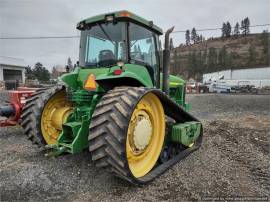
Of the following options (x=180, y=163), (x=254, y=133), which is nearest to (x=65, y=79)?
(x=180, y=163)

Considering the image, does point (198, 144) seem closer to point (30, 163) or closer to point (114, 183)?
point (114, 183)

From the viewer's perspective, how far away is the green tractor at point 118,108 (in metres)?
3.29

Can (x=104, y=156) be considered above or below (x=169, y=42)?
below

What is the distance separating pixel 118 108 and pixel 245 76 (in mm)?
60040

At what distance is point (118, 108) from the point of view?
3277 millimetres

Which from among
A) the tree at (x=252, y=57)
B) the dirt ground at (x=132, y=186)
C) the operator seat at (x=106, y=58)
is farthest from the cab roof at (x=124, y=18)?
the tree at (x=252, y=57)

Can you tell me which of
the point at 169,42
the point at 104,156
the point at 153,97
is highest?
the point at 169,42

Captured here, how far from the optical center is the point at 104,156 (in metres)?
3.26

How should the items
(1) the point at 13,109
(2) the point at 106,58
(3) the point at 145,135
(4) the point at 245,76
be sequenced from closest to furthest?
(3) the point at 145,135, (2) the point at 106,58, (1) the point at 13,109, (4) the point at 245,76

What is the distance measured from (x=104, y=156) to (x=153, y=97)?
4.29 feet

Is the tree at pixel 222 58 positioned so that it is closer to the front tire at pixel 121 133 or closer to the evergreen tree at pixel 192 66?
the evergreen tree at pixel 192 66

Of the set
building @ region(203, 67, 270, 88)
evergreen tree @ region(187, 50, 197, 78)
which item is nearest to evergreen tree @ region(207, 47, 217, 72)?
evergreen tree @ region(187, 50, 197, 78)

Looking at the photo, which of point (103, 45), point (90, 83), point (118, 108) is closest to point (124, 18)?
point (103, 45)

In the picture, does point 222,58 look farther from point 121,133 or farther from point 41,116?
point 121,133
